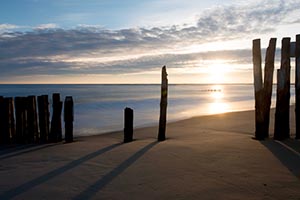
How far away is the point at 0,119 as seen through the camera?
8.77 m

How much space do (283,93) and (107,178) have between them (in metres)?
4.90

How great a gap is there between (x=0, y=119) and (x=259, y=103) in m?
6.87

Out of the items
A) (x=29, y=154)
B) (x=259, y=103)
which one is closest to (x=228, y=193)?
(x=259, y=103)

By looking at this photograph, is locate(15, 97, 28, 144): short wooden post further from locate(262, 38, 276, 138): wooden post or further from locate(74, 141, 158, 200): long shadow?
locate(262, 38, 276, 138): wooden post

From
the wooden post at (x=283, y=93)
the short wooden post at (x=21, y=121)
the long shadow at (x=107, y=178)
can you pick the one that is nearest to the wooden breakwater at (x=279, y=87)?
the wooden post at (x=283, y=93)

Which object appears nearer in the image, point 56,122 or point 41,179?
point 41,179

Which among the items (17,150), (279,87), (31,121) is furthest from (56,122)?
(279,87)

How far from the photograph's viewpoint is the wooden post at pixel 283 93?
24.7 feet

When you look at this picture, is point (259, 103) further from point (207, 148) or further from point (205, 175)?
point (205, 175)

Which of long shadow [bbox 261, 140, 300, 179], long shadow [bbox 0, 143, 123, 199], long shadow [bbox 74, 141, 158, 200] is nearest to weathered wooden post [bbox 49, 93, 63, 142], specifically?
long shadow [bbox 0, 143, 123, 199]

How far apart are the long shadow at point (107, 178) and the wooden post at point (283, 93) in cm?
338

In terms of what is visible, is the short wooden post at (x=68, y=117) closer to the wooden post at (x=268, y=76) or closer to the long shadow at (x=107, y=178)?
the long shadow at (x=107, y=178)

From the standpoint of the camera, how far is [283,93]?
7.60 metres

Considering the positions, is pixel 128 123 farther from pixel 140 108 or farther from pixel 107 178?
pixel 140 108
